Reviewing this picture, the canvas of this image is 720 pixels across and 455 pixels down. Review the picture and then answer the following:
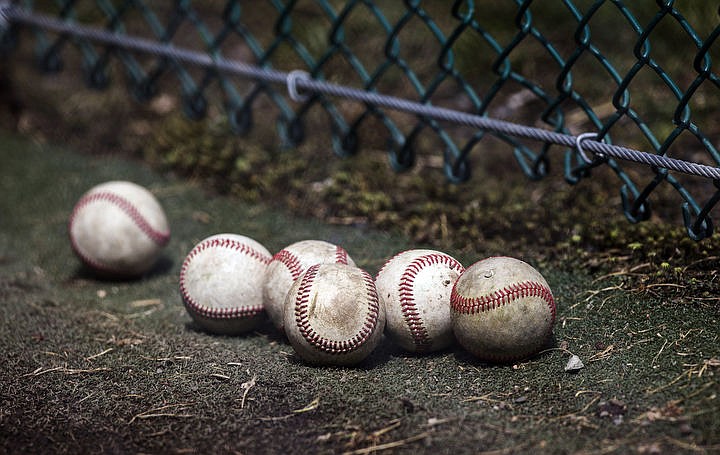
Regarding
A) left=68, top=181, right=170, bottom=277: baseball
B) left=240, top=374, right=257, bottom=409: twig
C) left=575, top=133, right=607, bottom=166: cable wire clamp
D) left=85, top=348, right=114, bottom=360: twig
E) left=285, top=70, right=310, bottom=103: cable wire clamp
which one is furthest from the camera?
left=285, top=70, right=310, bottom=103: cable wire clamp

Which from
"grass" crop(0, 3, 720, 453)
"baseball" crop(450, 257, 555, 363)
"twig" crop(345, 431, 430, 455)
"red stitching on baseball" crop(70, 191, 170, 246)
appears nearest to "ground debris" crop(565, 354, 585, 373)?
"grass" crop(0, 3, 720, 453)

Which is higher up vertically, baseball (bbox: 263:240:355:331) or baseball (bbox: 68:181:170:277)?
baseball (bbox: 263:240:355:331)

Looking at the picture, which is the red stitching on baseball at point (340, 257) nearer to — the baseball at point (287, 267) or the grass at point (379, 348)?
the baseball at point (287, 267)

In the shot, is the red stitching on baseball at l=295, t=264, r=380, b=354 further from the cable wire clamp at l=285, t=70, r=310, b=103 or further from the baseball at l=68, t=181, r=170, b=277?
the cable wire clamp at l=285, t=70, r=310, b=103

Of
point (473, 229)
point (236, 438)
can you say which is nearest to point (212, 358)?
point (236, 438)

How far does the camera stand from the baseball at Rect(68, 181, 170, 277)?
4.50 meters

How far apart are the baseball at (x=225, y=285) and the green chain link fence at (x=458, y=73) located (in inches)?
59.3

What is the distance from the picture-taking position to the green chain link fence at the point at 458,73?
4.33 meters

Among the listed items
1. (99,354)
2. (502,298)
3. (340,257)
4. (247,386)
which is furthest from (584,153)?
(99,354)

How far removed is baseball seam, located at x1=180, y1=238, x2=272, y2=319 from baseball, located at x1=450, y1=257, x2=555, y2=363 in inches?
40.3

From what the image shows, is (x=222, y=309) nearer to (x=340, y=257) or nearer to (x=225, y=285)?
(x=225, y=285)

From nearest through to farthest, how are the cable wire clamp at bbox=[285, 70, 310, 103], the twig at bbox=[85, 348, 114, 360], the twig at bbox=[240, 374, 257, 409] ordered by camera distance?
the twig at bbox=[240, 374, 257, 409] → the twig at bbox=[85, 348, 114, 360] → the cable wire clamp at bbox=[285, 70, 310, 103]

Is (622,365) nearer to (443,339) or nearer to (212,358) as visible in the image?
(443,339)

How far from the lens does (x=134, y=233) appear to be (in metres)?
4.50
